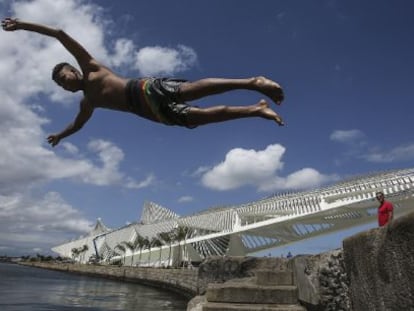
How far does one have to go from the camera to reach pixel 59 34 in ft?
11.8

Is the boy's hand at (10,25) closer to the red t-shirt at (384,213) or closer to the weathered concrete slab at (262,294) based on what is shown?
the weathered concrete slab at (262,294)

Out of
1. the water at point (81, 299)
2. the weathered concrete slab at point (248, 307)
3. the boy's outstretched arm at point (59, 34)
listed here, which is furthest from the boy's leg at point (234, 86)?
the water at point (81, 299)

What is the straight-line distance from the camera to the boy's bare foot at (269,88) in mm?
3139

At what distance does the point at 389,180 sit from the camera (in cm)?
4059

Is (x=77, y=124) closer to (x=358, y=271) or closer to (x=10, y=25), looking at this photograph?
(x=10, y=25)

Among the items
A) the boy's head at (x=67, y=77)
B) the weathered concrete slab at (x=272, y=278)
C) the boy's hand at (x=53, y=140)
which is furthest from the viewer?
the weathered concrete slab at (x=272, y=278)

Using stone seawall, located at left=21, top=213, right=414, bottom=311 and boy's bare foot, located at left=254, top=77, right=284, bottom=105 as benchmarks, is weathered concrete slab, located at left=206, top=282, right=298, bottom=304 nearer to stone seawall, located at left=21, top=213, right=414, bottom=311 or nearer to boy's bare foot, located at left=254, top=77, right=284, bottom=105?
stone seawall, located at left=21, top=213, right=414, bottom=311

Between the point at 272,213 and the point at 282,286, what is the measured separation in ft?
157

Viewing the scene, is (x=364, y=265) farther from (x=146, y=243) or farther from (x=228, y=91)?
(x=146, y=243)

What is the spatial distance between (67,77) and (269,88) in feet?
5.43

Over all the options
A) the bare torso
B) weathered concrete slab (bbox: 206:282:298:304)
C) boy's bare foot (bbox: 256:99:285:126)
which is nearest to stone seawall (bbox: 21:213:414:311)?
weathered concrete slab (bbox: 206:282:298:304)

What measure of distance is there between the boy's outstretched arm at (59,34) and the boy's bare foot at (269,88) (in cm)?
143

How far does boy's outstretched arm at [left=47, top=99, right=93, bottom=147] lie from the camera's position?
407 centimetres

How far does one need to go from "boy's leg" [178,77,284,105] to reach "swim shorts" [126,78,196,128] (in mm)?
139
